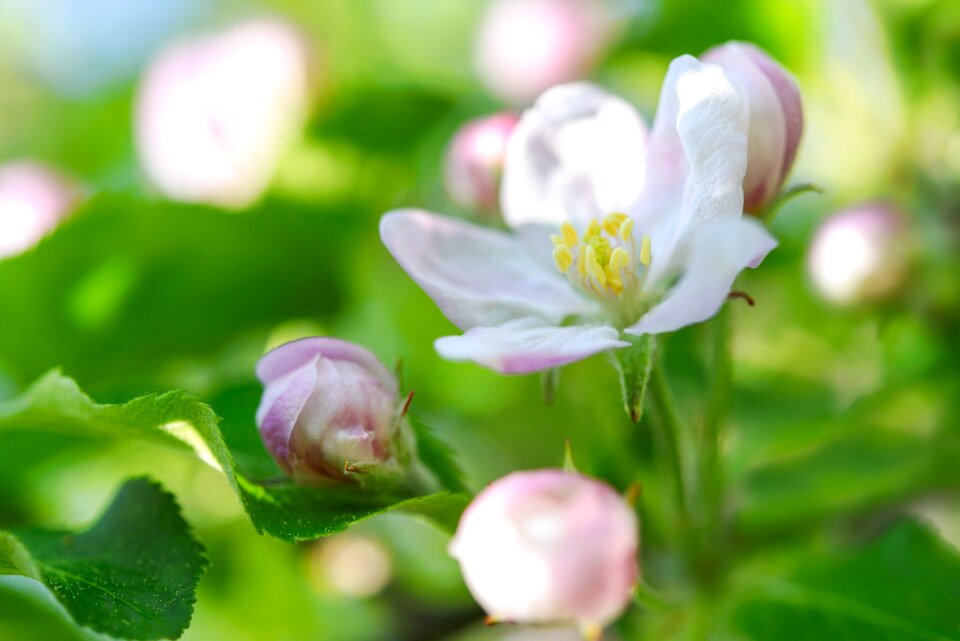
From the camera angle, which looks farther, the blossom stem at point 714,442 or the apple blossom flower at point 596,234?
the blossom stem at point 714,442

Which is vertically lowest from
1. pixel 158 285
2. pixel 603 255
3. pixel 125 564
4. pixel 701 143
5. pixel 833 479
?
pixel 833 479

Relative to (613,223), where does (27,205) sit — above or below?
below

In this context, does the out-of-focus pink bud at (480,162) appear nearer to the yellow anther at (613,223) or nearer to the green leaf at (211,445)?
the yellow anther at (613,223)

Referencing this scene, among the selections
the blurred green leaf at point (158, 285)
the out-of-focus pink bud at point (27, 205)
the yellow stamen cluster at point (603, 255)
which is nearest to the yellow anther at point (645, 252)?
the yellow stamen cluster at point (603, 255)

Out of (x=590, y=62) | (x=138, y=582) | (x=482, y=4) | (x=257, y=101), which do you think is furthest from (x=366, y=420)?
(x=482, y=4)

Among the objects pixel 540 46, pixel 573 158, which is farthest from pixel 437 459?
pixel 540 46

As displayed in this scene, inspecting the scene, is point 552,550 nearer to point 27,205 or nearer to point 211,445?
point 211,445
